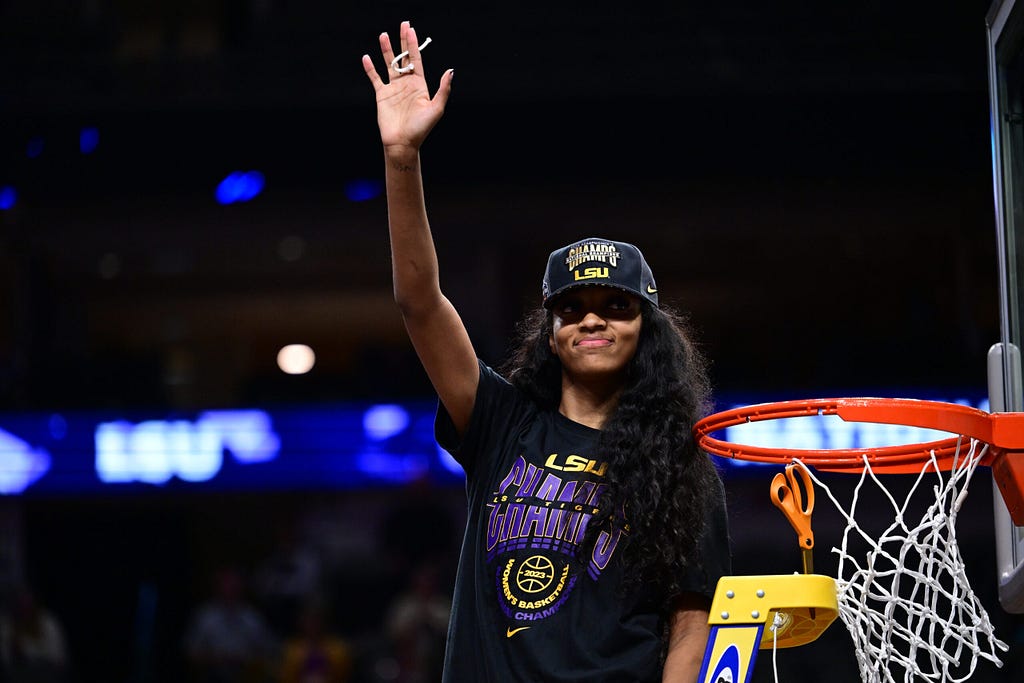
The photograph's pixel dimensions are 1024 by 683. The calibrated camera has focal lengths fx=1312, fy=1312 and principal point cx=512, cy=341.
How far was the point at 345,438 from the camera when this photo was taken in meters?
7.75

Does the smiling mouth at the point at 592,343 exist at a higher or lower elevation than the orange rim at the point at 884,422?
higher

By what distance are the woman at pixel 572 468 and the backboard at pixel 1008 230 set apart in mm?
818

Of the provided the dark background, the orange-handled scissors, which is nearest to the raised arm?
the orange-handled scissors

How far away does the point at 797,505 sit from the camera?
201 cm

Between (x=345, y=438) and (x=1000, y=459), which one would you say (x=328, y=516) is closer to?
(x=345, y=438)

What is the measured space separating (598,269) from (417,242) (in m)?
0.33

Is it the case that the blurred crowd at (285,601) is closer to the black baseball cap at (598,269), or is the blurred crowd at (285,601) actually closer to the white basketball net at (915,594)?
the white basketball net at (915,594)

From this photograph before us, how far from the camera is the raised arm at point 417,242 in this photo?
85.5 inches

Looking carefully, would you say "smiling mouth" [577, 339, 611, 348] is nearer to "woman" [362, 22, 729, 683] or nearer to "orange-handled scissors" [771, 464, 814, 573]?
"woman" [362, 22, 729, 683]

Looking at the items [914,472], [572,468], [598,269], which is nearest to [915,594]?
[914,472]

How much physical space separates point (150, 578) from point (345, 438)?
1669mm

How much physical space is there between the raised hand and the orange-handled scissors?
2.66 feet

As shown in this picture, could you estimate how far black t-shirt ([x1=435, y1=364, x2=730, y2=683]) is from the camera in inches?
82.0

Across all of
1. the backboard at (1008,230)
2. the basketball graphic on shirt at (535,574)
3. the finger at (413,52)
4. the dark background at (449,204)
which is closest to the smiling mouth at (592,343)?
the basketball graphic on shirt at (535,574)
